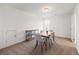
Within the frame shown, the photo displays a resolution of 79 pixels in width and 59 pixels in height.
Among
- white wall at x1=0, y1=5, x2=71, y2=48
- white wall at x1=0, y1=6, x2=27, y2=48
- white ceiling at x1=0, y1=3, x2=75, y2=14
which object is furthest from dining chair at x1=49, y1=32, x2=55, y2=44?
white wall at x1=0, y1=6, x2=27, y2=48

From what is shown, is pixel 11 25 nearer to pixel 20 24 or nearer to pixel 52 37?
pixel 20 24

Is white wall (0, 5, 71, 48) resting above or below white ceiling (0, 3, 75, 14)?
below

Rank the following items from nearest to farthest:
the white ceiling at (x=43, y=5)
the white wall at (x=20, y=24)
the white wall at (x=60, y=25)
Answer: the white ceiling at (x=43, y=5) → the white wall at (x=20, y=24) → the white wall at (x=60, y=25)

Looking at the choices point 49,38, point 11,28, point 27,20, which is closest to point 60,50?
point 49,38

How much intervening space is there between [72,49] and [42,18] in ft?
2.93

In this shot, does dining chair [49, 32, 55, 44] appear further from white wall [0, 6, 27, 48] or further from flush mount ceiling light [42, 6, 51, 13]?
white wall [0, 6, 27, 48]

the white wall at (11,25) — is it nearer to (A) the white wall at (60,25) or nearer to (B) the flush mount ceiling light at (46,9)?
(B) the flush mount ceiling light at (46,9)

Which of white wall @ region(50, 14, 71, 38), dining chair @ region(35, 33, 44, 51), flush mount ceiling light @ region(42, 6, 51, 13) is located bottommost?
dining chair @ region(35, 33, 44, 51)

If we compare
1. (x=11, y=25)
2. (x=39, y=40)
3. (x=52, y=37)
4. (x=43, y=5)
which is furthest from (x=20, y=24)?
(x=52, y=37)

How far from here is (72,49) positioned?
1685mm

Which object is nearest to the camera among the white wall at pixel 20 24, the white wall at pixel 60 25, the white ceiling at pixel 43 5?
the white ceiling at pixel 43 5

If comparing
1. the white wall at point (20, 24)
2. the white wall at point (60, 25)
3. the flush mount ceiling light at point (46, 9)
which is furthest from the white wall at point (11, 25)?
the white wall at point (60, 25)

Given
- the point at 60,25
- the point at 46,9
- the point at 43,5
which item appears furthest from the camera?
the point at 60,25

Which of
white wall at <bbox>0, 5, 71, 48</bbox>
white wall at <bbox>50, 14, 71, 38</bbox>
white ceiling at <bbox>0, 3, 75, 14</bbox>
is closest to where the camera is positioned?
white ceiling at <bbox>0, 3, 75, 14</bbox>
